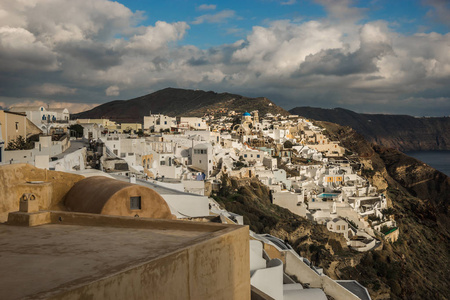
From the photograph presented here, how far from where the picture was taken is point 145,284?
2984 mm

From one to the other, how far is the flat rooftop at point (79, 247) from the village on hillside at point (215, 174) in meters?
1.20

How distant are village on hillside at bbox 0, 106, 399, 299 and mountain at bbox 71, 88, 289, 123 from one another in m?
53.3

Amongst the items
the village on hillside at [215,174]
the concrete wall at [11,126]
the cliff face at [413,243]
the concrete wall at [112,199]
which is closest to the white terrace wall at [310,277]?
the village on hillside at [215,174]

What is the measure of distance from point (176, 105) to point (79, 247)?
5775 inches

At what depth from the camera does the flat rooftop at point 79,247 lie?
266 centimetres

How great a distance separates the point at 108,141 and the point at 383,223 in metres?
27.2

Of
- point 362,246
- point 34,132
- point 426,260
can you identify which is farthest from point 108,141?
point 426,260

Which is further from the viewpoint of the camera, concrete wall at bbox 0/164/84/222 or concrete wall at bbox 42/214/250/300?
concrete wall at bbox 0/164/84/222

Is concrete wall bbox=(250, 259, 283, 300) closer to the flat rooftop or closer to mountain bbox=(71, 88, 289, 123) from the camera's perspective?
the flat rooftop

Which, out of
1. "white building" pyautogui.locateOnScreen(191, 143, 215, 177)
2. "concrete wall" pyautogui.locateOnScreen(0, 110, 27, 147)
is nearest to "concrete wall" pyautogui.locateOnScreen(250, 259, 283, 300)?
"concrete wall" pyautogui.locateOnScreen(0, 110, 27, 147)

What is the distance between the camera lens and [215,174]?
34.1 m

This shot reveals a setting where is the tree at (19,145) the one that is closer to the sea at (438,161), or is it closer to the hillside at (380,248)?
the hillside at (380,248)

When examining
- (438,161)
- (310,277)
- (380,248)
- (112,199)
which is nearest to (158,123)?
(380,248)

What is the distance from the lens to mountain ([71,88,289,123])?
116375mm
